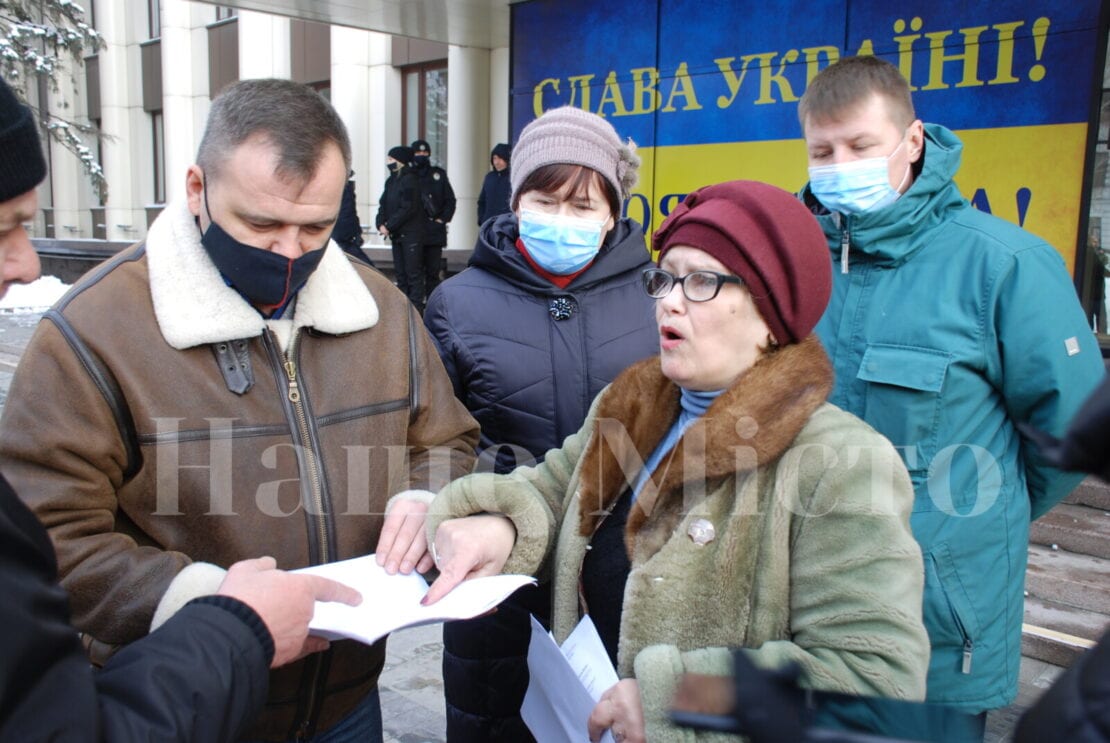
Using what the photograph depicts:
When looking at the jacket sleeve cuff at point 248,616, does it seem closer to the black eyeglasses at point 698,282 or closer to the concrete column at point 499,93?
the black eyeglasses at point 698,282

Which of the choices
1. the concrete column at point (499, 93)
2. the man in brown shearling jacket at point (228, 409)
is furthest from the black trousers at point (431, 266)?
the man in brown shearling jacket at point (228, 409)

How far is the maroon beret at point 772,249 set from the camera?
5.27 ft

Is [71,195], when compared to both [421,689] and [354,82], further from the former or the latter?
[421,689]

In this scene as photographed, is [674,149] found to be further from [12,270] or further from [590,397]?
[12,270]

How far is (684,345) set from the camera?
5.49ft

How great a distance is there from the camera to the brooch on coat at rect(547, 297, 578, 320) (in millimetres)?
2490

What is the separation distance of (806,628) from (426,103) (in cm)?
1413

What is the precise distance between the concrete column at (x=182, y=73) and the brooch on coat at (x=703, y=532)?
1917 cm

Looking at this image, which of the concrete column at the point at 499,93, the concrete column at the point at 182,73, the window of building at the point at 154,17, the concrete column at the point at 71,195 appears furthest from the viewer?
the concrete column at the point at 71,195

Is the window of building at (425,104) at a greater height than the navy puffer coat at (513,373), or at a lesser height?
greater

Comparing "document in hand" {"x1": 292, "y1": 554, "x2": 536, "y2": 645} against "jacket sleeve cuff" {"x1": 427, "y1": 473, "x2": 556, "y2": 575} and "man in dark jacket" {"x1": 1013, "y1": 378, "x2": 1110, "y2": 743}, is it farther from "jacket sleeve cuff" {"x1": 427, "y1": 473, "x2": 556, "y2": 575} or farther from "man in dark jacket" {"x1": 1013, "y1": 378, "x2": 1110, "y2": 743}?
"man in dark jacket" {"x1": 1013, "y1": 378, "x2": 1110, "y2": 743}

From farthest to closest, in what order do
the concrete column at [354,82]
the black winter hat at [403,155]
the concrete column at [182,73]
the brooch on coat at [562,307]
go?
the concrete column at [182,73], the concrete column at [354,82], the black winter hat at [403,155], the brooch on coat at [562,307]

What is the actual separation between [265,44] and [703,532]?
1683cm

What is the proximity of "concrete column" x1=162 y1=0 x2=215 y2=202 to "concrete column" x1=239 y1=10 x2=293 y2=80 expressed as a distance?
110 inches
